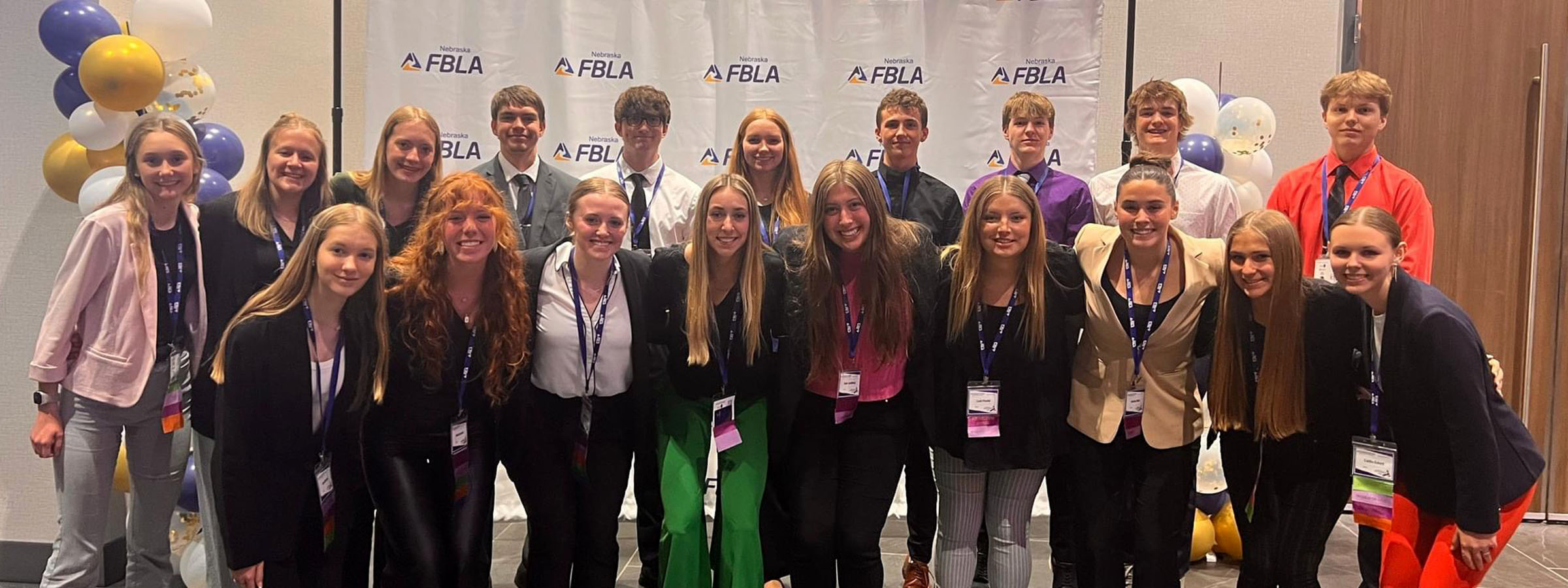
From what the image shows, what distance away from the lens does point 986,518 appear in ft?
10.8

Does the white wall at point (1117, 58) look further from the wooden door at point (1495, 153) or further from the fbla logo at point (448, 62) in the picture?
the fbla logo at point (448, 62)

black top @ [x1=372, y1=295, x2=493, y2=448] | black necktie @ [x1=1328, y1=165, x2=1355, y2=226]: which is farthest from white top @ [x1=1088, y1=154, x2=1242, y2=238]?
black top @ [x1=372, y1=295, x2=493, y2=448]

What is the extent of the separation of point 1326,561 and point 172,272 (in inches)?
184

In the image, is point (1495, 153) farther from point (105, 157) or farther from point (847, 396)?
point (105, 157)

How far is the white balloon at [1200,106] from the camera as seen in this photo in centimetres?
475

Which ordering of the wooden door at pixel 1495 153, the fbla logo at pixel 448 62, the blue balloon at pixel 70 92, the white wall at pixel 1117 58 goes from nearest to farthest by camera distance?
the blue balloon at pixel 70 92 → the wooden door at pixel 1495 153 → the fbla logo at pixel 448 62 → the white wall at pixel 1117 58

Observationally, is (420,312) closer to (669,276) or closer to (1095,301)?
(669,276)

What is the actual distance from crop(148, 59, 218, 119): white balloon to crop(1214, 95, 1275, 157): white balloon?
4.43 m

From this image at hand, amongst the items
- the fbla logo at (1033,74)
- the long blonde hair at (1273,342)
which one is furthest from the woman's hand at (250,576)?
the fbla logo at (1033,74)

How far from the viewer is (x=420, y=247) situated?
308 cm

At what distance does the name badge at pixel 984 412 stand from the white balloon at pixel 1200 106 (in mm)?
2261

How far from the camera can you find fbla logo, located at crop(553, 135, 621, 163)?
17.5ft

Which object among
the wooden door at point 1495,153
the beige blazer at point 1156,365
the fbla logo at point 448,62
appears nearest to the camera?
the beige blazer at point 1156,365

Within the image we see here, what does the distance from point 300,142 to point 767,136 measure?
1.53 m
